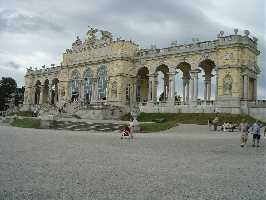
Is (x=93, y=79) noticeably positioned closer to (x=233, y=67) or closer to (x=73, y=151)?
(x=233, y=67)

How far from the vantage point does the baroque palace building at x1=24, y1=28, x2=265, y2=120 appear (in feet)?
187

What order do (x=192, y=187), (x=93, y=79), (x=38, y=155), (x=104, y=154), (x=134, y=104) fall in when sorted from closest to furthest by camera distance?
(x=192, y=187) < (x=38, y=155) < (x=104, y=154) < (x=134, y=104) < (x=93, y=79)

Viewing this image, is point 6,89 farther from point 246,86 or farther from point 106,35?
point 246,86

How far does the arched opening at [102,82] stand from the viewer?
74000 mm

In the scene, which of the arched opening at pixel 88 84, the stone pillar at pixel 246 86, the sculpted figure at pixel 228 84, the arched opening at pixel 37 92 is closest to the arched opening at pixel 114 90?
the arched opening at pixel 88 84

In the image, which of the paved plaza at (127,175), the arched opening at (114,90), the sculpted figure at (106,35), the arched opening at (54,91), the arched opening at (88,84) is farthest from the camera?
the arched opening at (54,91)

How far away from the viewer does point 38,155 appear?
1847 cm

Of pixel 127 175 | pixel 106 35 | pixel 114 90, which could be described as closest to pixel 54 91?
pixel 106 35

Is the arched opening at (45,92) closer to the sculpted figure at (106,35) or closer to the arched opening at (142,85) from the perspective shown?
the sculpted figure at (106,35)

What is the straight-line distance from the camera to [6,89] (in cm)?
11575

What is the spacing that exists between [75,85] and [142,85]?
14678 millimetres

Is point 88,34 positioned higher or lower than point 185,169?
higher

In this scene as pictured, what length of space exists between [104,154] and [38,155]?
10.7 feet

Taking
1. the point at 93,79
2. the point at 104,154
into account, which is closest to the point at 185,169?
the point at 104,154
